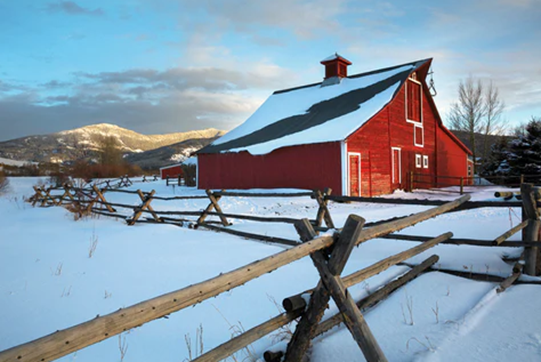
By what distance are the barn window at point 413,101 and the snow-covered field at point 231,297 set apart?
1455 centimetres

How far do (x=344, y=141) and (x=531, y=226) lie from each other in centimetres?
1154

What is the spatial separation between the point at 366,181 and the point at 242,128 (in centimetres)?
1073

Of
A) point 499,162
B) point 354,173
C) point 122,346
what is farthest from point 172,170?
point 122,346

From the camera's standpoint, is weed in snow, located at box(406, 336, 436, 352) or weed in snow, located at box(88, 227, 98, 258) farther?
weed in snow, located at box(88, 227, 98, 258)

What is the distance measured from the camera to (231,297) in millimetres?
4230

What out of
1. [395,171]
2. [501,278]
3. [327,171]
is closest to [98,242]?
[501,278]

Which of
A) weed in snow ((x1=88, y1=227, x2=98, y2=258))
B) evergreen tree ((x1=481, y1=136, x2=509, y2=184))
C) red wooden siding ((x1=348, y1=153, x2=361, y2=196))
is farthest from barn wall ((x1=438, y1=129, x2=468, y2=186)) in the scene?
weed in snow ((x1=88, y1=227, x2=98, y2=258))

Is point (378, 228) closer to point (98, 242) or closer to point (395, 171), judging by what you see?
point (98, 242)

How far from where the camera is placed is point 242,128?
25078 millimetres

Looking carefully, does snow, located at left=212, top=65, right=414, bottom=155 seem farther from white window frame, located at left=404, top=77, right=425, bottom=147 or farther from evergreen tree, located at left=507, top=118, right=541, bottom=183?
evergreen tree, located at left=507, top=118, right=541, bottom=183

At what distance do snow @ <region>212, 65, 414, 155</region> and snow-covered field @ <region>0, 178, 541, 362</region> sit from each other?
9.88m

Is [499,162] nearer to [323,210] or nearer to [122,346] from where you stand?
[323,210]

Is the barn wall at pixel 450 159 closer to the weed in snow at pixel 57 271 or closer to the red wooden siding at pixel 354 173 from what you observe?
the red wooden siding at pixel 354 173

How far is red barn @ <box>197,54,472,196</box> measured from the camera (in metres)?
16.8
